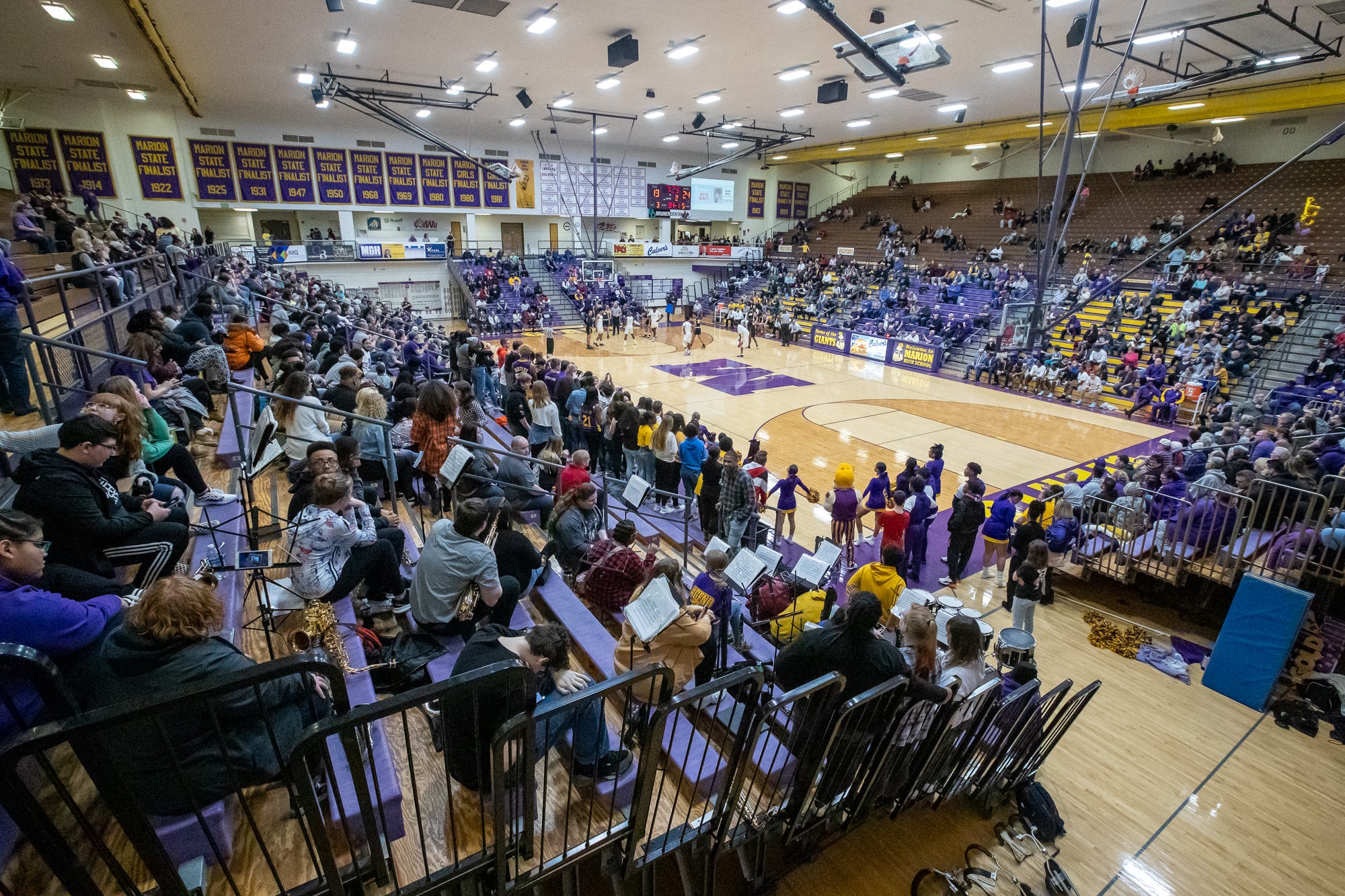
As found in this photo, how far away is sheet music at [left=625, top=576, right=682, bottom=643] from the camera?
2.94 meters

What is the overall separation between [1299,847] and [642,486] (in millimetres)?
5091

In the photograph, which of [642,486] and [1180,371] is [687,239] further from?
[642,486]

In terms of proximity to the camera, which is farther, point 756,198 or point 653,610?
point 756,198

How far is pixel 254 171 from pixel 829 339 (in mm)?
21627

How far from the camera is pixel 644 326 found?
1051 inches

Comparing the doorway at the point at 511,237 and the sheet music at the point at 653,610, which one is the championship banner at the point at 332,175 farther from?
the sheet music at the point at 653,610

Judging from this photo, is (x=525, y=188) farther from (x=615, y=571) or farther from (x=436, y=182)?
(x=615, y=571)

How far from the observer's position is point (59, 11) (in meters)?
11.4

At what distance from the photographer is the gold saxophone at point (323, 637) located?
2.96 metres

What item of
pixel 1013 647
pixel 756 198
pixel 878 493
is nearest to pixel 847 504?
pixel 878 493

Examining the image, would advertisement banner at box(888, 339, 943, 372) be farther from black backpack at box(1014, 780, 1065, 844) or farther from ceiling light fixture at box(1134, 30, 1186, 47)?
black backpack at box(1014, 780, 1065, 844)

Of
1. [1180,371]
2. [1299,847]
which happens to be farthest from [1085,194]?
[1299,847]

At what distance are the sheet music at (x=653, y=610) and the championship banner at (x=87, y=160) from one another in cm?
2487

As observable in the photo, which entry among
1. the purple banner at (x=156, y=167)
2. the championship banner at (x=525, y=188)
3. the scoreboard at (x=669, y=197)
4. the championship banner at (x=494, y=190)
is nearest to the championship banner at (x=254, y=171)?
the purple banner at (x=156, y=167)
